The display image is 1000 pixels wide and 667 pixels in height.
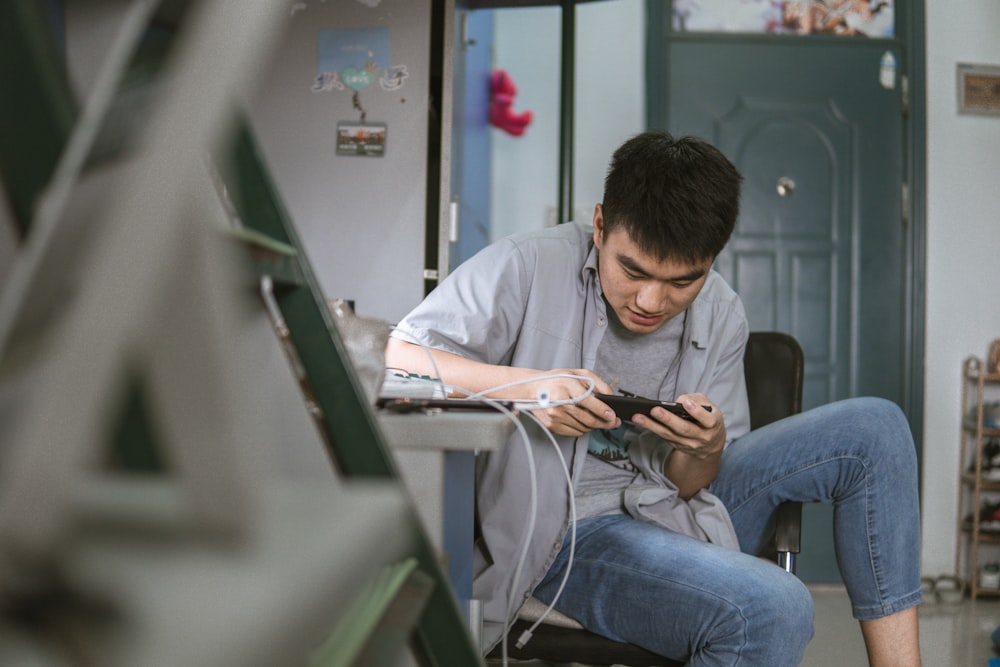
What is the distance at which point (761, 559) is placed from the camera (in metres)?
1.18

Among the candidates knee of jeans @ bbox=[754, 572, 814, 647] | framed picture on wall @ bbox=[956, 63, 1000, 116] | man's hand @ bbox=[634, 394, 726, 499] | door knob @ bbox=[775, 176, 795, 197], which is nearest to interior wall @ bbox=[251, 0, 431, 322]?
man's hand @ bbox=[634, 394, 726, 499]

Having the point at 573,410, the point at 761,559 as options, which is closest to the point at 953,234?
the point at 761,559

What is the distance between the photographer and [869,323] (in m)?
3.30

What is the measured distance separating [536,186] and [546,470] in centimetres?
277

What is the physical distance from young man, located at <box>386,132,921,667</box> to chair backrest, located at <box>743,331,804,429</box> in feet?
0.28

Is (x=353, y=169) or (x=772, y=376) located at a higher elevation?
(x=353, y=169)

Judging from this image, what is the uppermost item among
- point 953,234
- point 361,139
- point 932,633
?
point 361,139

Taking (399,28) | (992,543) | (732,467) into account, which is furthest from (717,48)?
(732,467)

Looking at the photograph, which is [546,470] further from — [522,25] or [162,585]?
[522,25]

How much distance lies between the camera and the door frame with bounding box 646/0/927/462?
10.9ft

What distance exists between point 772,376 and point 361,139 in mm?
1119

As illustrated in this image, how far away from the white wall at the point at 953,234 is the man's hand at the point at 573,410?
8.57 ft

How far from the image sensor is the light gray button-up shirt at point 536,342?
1.25 metres

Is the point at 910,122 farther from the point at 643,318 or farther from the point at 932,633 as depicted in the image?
the point at 643,318
